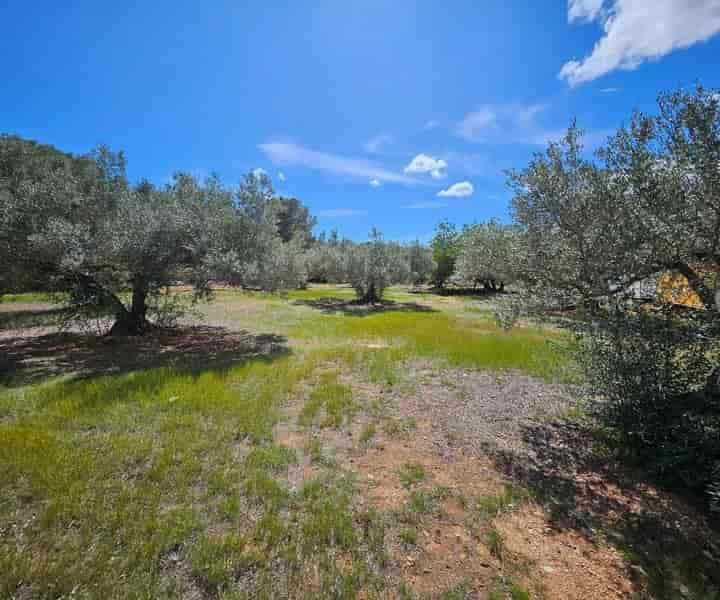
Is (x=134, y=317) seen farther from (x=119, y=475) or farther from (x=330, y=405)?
(x=330, y=405)

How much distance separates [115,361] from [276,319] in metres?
8.09

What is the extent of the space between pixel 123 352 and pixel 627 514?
11.4 metres

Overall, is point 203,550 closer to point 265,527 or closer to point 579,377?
point 265,527

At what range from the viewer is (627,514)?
318 centimetres

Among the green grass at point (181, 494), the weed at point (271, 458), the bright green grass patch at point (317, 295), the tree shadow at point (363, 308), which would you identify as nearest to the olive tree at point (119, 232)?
the green grass at point (181, 494)

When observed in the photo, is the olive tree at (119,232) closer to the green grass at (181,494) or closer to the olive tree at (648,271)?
the green grass at (181,494)

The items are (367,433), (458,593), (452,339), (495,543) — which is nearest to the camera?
(458,593)

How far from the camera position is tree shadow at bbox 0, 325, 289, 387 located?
273 inches

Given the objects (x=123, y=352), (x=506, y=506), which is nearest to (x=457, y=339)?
(x=506, y=506)

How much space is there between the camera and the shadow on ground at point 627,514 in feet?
8.13

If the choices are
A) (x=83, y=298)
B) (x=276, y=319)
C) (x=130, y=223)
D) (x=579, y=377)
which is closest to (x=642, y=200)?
(x=579, y=377)

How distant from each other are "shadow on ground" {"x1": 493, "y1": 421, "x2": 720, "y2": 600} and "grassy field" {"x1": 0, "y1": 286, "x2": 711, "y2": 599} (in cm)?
10

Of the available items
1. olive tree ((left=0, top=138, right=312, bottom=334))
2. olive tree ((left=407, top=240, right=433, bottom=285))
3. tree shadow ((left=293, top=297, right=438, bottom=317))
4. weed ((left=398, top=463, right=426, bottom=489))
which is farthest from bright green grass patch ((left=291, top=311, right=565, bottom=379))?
olive tree ((left=407, top=240, right=433, bottom=285))

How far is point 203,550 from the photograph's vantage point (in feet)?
8.19
